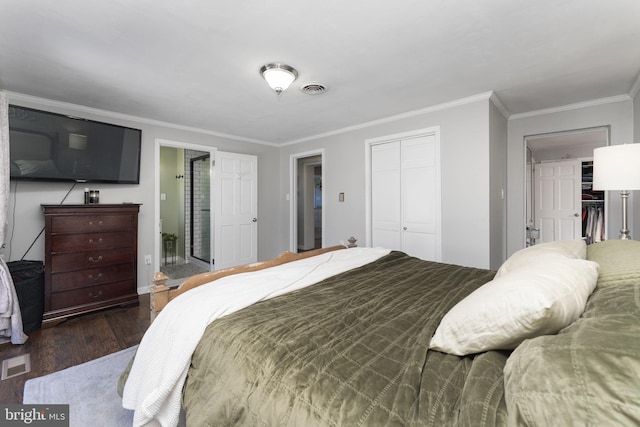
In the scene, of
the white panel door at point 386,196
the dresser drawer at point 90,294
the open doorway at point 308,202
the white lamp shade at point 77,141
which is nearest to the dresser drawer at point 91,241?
the dresser drawer at point 90,294

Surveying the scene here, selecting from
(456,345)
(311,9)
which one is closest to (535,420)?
(456,345)

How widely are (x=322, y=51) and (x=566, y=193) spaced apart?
5177 millimetres

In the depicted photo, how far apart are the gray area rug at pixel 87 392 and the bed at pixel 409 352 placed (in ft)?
1.48

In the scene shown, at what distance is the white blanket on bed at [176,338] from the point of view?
1156 mm

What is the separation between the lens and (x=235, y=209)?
4.76 m

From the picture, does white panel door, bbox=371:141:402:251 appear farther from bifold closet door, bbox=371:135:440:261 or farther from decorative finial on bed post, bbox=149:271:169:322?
decorative finial on bed post, bbox=149:271:169:322

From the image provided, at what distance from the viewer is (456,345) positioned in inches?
35.6

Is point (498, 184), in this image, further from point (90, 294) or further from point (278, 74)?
point (90, 294)

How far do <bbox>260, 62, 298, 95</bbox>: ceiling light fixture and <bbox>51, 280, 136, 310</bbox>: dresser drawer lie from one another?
109 inches

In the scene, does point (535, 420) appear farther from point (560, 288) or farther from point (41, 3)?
point (41, 3)

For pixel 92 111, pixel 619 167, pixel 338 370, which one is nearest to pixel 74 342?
pixel 92 111

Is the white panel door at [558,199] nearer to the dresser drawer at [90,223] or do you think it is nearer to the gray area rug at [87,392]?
the gray area rug at [87,392]

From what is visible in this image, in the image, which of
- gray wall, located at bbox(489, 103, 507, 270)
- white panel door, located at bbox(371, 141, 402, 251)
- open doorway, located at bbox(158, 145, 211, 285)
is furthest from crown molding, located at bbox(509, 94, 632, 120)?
open doorway, located at bbox(158, 145, 211, 285)

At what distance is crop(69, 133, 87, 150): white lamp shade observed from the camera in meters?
3.05
